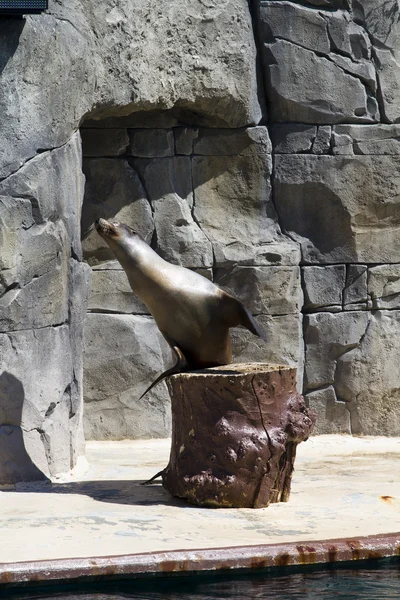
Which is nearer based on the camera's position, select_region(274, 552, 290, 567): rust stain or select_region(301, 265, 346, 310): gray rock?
select_region(274, 552, 290, 567): rust stain

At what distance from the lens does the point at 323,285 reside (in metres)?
8.05

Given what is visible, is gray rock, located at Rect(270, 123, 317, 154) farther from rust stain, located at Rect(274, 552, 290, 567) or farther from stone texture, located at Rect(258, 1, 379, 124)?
rust stain, located at Rect(274, 552, 290, 567)

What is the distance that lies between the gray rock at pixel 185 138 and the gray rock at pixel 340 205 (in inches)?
25.6

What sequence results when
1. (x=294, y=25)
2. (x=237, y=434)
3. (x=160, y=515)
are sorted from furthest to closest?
(x=294, y=25)
(x=237, y=434)
(x=160, y=515)

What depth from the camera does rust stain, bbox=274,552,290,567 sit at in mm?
4359

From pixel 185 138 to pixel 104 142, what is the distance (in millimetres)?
618

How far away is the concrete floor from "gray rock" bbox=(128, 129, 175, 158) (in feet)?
7.57

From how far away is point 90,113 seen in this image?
22.4 ft

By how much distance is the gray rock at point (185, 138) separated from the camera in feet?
25.8

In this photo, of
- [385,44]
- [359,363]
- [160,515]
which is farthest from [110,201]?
[160,515]

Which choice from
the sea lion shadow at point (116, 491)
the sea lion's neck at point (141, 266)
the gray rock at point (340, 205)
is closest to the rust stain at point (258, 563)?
the sea lion shadow at point (116, 491)

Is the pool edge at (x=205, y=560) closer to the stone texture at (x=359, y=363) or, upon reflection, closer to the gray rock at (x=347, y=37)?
the stone texture at (x=359, y=363)

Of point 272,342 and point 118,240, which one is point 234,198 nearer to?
point 272,342

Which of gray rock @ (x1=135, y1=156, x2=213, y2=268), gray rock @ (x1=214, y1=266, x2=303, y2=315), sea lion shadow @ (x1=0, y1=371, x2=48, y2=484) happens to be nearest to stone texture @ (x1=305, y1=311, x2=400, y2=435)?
gray rock @ (x1=214, y1=266, x2=303, y2=315)
